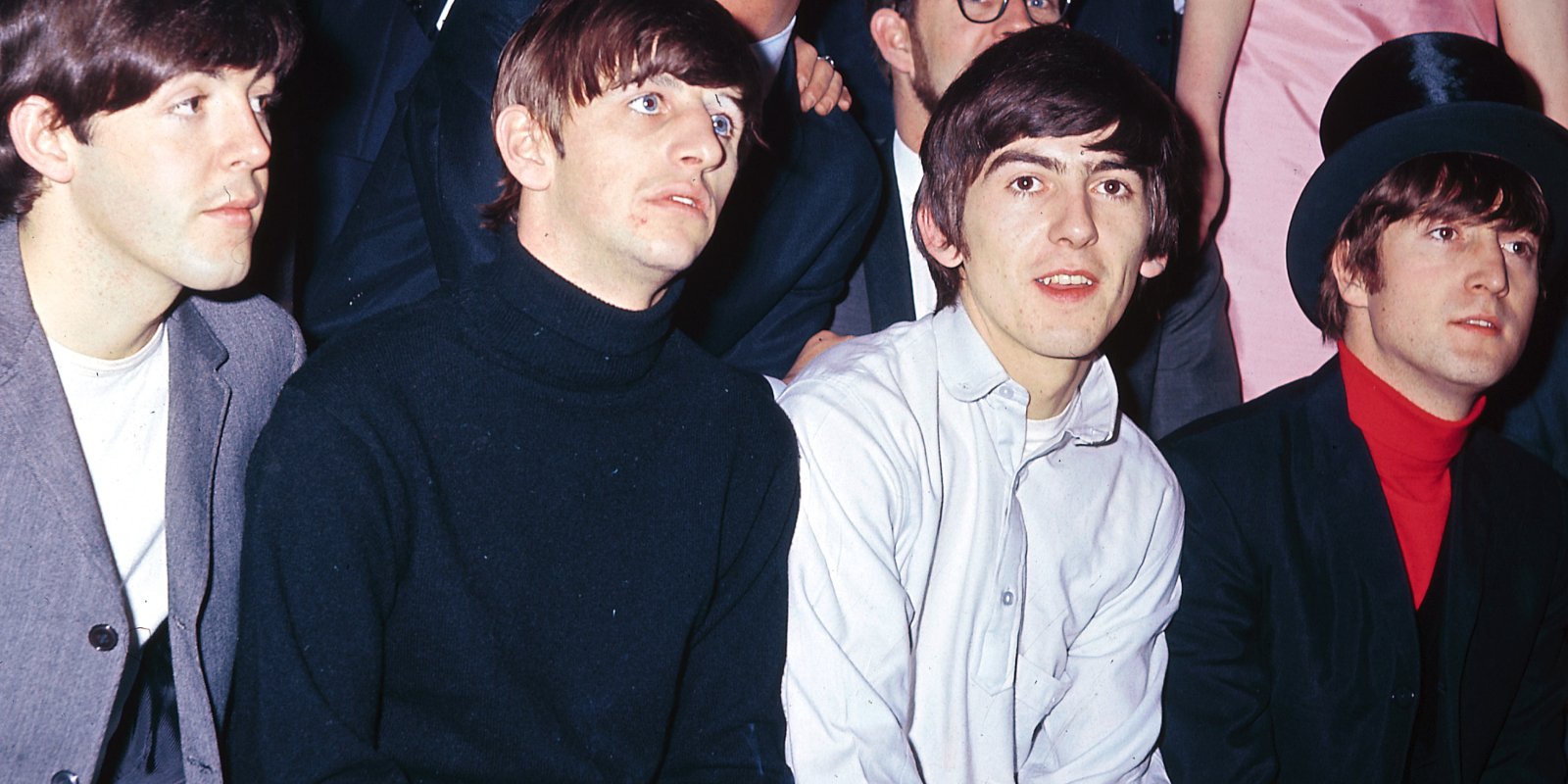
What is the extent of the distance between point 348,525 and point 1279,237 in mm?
2106

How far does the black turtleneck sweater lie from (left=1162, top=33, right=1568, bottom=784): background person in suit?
2.65ft

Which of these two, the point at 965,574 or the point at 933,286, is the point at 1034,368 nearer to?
the point at 965,574

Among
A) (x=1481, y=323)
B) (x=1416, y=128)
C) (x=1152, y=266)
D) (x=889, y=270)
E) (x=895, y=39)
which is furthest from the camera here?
(x=895, y=39)

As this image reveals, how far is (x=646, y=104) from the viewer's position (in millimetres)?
1944

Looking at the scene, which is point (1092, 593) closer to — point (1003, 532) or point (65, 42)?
point (1003, 532)

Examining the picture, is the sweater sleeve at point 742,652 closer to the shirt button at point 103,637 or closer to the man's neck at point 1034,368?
the man's neck at point 1034,368

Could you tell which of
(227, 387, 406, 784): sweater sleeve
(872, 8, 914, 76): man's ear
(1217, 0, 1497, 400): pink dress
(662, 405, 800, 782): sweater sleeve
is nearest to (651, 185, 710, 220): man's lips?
(662, 405, 800, 782): sweater sleeve

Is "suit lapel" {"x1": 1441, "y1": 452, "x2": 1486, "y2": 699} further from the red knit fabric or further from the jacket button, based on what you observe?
the jacket button

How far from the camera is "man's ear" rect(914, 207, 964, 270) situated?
7.67 feet

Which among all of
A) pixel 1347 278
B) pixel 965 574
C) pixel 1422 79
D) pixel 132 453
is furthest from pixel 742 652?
pixel 1422 79

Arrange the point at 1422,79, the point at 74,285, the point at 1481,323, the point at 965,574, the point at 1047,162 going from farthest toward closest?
the point at 1422,79 → the point at 1481,323 → the point at 1047,162 → the point at 965,574 → the point at 74,285

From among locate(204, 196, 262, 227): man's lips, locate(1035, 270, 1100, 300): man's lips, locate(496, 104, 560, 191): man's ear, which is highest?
locate(496, 104, 560, 191): man's ear

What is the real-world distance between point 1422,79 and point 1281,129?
372 mm

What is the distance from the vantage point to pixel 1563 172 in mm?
2592
